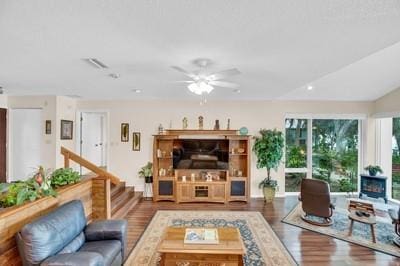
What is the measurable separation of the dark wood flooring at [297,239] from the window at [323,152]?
138cm

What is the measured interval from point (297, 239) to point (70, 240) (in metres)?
3.40

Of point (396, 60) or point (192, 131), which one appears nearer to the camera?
point (396, 60)

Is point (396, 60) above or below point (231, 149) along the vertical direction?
above

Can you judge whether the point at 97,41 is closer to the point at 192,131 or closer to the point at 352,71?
the point at 192,131

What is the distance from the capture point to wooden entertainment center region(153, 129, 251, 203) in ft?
21.2

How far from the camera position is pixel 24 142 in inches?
261

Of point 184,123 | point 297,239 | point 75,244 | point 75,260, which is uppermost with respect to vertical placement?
point 184,123

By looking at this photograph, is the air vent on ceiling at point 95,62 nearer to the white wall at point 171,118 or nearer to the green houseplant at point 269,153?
the white wall at point 171,118

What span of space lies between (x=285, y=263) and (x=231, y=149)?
3551mm

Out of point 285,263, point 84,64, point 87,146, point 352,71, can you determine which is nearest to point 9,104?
point 87,146

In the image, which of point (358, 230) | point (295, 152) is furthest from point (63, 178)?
point (295, 152)

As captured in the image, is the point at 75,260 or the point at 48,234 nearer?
the point at 75,260

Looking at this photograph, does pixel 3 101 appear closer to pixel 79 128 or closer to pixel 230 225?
pixel 79 128

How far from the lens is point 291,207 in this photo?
604cm
